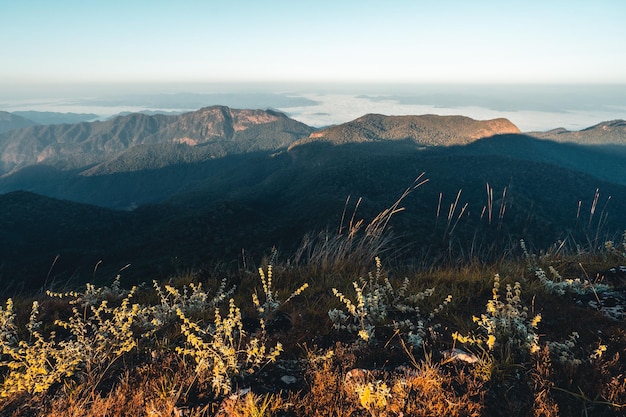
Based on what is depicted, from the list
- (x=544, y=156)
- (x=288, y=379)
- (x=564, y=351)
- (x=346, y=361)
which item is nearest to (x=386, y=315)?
(x=346, y=361)

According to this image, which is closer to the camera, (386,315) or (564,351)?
(564,351)

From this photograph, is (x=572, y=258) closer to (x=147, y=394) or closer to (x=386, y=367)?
(x=386, y=367)

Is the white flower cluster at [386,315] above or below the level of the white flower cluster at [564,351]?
below

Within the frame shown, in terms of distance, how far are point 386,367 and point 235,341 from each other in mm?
1374

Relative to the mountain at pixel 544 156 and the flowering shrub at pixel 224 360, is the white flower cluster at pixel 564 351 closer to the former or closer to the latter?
the flowering shrub at pixel 224 360

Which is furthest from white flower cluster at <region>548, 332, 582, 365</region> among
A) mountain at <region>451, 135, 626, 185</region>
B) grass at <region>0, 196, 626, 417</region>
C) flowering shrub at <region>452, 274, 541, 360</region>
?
mountain at <region>451, 135, 626, 185</region>

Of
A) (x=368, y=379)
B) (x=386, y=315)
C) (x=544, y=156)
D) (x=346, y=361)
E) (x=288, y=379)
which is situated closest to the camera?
(x=368, y=379)

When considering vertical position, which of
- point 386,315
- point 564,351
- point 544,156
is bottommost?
point 544,156

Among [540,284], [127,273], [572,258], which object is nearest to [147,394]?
[540,284]

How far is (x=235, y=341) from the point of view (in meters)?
3.09

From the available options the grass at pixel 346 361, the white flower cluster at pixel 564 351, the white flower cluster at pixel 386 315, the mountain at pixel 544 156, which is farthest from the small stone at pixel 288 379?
the mountain at pixel 544 156

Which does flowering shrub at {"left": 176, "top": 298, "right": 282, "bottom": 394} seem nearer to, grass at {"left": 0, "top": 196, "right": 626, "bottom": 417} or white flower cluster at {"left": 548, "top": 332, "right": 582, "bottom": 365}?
grass at {"left": 0, "top": 196, "right": 626, "bottom": 417}

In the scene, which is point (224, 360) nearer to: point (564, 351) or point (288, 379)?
point (288, 379)

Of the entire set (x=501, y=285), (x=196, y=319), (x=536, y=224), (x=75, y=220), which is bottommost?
(x=75, y=220)
